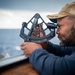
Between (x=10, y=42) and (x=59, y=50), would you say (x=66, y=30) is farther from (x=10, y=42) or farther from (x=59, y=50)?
(x=10, y=42)

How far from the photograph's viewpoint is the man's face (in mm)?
923

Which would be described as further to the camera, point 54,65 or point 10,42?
point 10,42

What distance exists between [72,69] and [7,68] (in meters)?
0.36

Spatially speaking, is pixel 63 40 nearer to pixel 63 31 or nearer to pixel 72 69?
pixel 63 31

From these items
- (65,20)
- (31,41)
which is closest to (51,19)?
(65,20)

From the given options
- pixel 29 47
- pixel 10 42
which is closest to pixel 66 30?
pixel 29 47

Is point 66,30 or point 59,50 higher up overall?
point 66,30

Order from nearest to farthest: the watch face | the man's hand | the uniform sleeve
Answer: the uniform sleeve < the man's hand < the watch face

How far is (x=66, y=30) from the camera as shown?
927 mm

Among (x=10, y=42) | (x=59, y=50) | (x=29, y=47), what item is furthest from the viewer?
(x=10, y=42)

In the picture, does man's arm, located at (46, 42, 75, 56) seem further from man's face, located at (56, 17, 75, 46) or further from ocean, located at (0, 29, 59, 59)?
man's face, located at (56, 17, 75, 46)

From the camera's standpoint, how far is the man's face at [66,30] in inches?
36.3

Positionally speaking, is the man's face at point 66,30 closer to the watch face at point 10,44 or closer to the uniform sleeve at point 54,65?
the uniform sleeve at point 54,65

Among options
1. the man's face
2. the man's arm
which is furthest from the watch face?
the man's face
